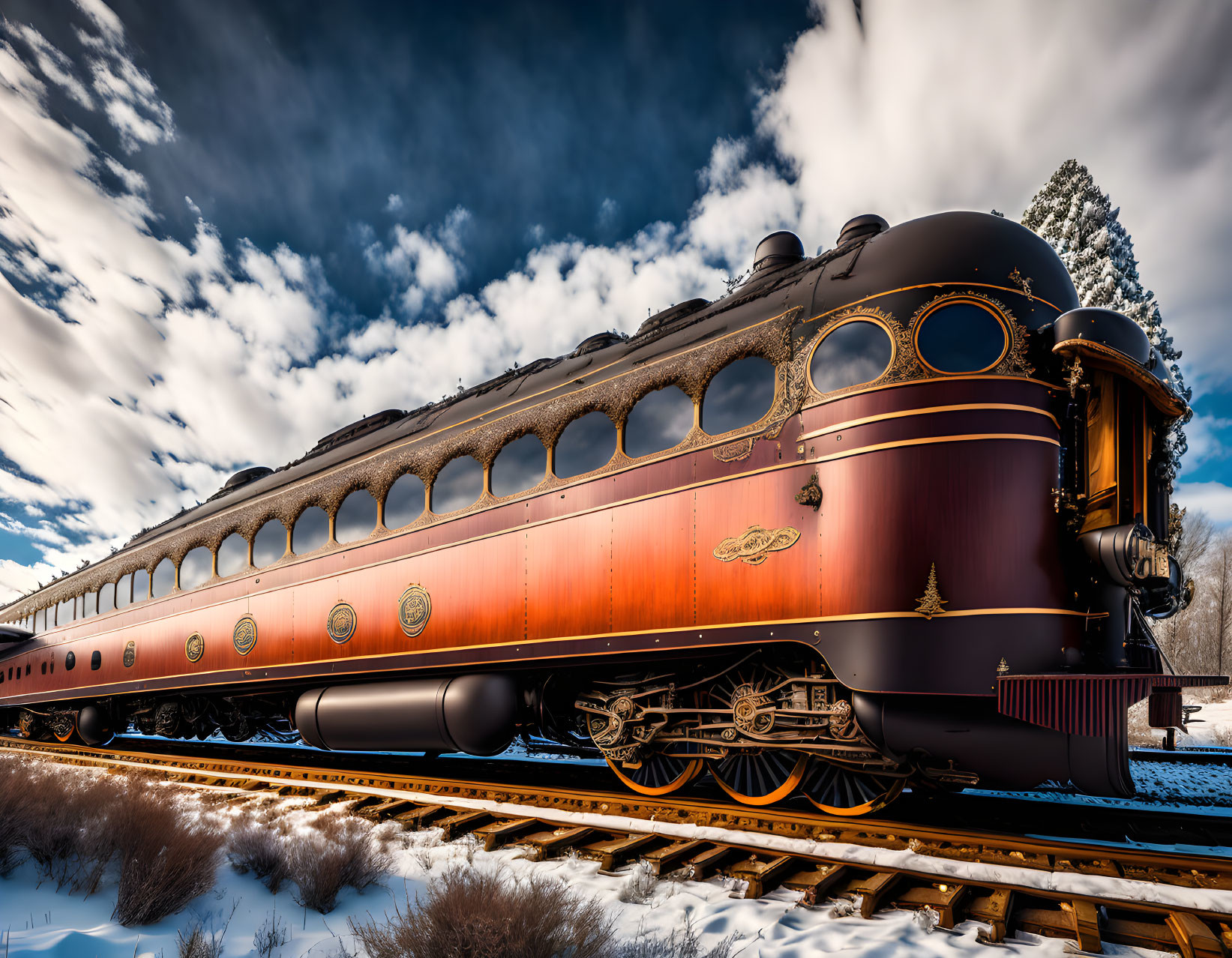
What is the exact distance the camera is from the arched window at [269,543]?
9047mm

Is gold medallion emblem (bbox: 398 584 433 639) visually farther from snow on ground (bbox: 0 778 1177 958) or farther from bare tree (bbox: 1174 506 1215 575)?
bare tree (bbox: 1174 506 1215 575)

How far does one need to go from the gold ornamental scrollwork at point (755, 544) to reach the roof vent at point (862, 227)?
2.61 meters

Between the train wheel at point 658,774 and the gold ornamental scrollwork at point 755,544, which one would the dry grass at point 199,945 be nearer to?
the train wheel at point 658,774

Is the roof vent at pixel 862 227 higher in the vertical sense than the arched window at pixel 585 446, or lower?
higher

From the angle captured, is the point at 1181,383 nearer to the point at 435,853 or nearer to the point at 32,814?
the point at 435,853

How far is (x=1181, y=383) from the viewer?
54.7 ft

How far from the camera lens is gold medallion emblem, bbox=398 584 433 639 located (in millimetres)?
7043

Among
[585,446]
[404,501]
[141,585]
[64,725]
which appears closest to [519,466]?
[585,446]

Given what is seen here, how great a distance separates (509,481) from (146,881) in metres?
4.18

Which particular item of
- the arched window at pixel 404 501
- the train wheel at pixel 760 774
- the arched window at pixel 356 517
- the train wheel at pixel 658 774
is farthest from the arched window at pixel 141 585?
the train wheel at pixel 760 774

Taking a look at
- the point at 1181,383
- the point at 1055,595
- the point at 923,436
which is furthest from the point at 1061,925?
the point at 1181,383

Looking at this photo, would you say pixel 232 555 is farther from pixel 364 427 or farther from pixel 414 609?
pixel 414 609

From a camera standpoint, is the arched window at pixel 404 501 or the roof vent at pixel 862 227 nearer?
the roof vent at pixel 862 227

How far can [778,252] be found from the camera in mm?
6582
